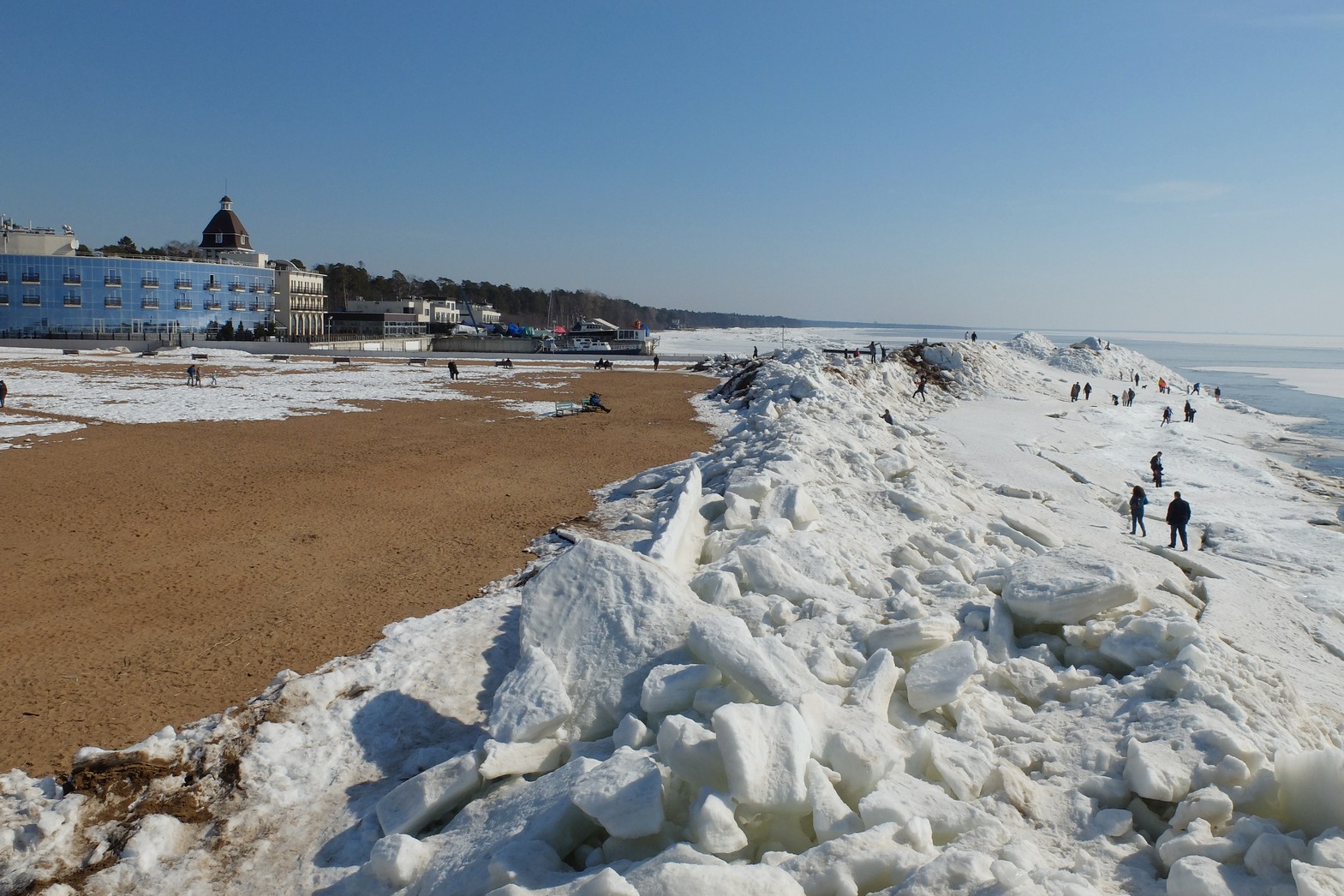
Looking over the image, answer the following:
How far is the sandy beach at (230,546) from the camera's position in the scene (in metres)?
7.42

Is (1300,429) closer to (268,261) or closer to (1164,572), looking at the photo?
(1164,572)

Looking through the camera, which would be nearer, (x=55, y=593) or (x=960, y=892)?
(x=960, y=892)

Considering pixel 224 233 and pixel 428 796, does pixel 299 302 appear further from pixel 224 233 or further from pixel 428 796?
pixel 428 796

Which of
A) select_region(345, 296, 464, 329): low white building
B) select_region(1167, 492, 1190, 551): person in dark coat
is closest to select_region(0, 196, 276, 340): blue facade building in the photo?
select_region(345, 296, 464, 329): low white building

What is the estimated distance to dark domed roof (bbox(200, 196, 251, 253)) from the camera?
285 feet

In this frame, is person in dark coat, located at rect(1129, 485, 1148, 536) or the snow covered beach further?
person in dark coat, located at rect(1129, 485, 1148, 536)

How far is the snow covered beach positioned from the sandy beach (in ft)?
2.55

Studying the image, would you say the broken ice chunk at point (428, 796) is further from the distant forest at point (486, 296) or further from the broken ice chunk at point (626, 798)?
the distant forest at point (486, 296)

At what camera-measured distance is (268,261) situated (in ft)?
304

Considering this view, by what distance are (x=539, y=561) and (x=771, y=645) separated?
5.37m

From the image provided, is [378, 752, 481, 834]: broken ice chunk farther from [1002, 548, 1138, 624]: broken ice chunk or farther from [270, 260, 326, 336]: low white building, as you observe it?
[270, 260, 326, 336]: low white building

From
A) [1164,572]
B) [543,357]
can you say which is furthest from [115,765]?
[543,357]

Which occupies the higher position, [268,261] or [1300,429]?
[268,261]

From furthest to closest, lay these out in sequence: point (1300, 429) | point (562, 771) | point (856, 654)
Answer: point (1300, 429) → point (856, 654) → point (562, 771)
